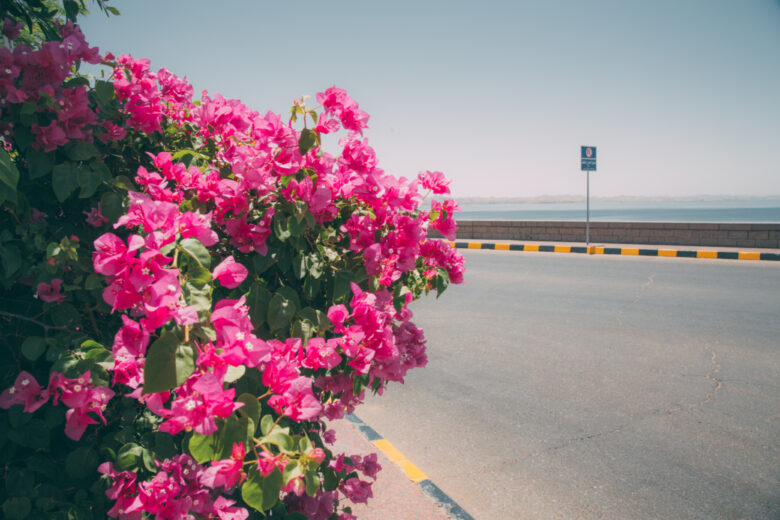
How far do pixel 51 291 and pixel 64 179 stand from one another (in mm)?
306

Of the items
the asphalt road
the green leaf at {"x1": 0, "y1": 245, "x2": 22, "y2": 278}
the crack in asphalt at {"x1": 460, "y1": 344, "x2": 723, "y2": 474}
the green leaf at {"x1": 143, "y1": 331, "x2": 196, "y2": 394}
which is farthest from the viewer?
the crack in asphalt at {"x1": 460, "y1": 344, "x2": 723, "y2": 474}

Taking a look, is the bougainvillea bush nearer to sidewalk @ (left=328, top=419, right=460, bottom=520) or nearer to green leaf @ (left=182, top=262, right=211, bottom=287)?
green leaf @ (left=182, top=262, right=211, bottom=287)

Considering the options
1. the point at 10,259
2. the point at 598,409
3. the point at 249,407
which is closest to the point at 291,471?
the point at 249,407

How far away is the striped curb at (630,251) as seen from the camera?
1263 cm

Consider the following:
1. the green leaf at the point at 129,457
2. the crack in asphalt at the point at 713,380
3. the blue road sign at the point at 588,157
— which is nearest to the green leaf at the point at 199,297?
the green leaf at the point at 129,457

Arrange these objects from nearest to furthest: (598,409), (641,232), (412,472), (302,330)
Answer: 1. (302,330)
2. (412,472)
3. (598,409)
4. (641,232)

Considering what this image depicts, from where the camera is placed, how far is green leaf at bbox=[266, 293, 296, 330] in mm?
1384

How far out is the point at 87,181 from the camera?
1.40m

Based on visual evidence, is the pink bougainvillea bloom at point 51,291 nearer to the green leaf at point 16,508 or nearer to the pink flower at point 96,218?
the pink flower at point 96,218

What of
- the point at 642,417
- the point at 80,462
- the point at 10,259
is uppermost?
the point at 10,259

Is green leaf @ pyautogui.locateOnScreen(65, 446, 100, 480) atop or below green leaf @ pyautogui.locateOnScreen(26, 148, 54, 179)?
below

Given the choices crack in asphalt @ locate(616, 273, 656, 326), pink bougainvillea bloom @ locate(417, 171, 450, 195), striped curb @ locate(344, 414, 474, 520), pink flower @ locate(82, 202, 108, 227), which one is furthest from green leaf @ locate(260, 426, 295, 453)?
crack in asphalt @ locate(616, 273, 656, 326)

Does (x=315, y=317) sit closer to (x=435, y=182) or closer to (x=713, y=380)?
(x=435, y=182)

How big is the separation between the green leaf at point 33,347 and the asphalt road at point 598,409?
240 cm
